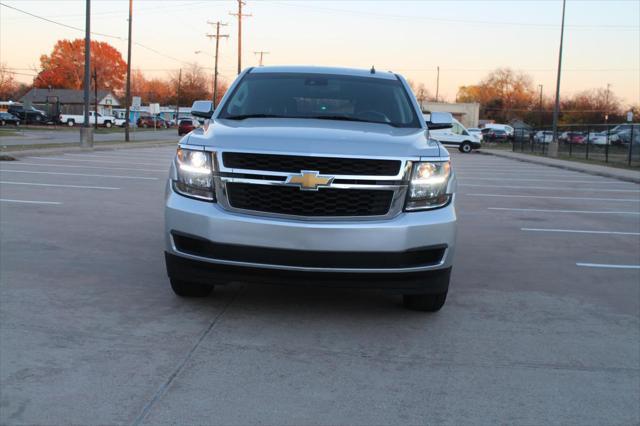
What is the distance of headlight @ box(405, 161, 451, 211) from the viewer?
510cm

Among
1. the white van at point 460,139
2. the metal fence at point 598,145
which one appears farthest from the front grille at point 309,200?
the white van at point 460,139

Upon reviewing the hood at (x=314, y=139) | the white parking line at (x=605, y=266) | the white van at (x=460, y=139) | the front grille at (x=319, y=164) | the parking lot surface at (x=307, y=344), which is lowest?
the parking lot surface at (x=307, y=344)

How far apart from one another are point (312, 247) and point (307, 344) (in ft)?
2.09

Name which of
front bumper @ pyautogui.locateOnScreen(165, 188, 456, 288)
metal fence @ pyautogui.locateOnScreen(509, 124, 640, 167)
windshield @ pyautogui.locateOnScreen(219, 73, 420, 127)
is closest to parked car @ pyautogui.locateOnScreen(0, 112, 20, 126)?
metal fence @ pyautogui.locateOnScreen(509, 124, 640, 167)

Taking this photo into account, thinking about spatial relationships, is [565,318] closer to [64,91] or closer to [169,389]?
[169,389]

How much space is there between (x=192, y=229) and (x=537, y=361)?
2433 mm

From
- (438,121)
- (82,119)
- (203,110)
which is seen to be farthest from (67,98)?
(438,121)

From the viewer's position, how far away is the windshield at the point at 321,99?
6391 mm

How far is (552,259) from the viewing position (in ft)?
27.2

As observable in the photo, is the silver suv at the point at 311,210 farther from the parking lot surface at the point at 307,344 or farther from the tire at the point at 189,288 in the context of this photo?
the parking lot surface at the point at 307,344

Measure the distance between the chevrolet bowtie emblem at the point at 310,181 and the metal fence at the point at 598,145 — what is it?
2648 centimetres

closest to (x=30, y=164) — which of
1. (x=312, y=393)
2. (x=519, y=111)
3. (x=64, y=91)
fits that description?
(x=312, y=393)

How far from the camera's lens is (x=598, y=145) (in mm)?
39656

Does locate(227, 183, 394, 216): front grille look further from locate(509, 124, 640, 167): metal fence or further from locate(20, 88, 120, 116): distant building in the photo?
locate(20, 88, 120, 116): distant building
